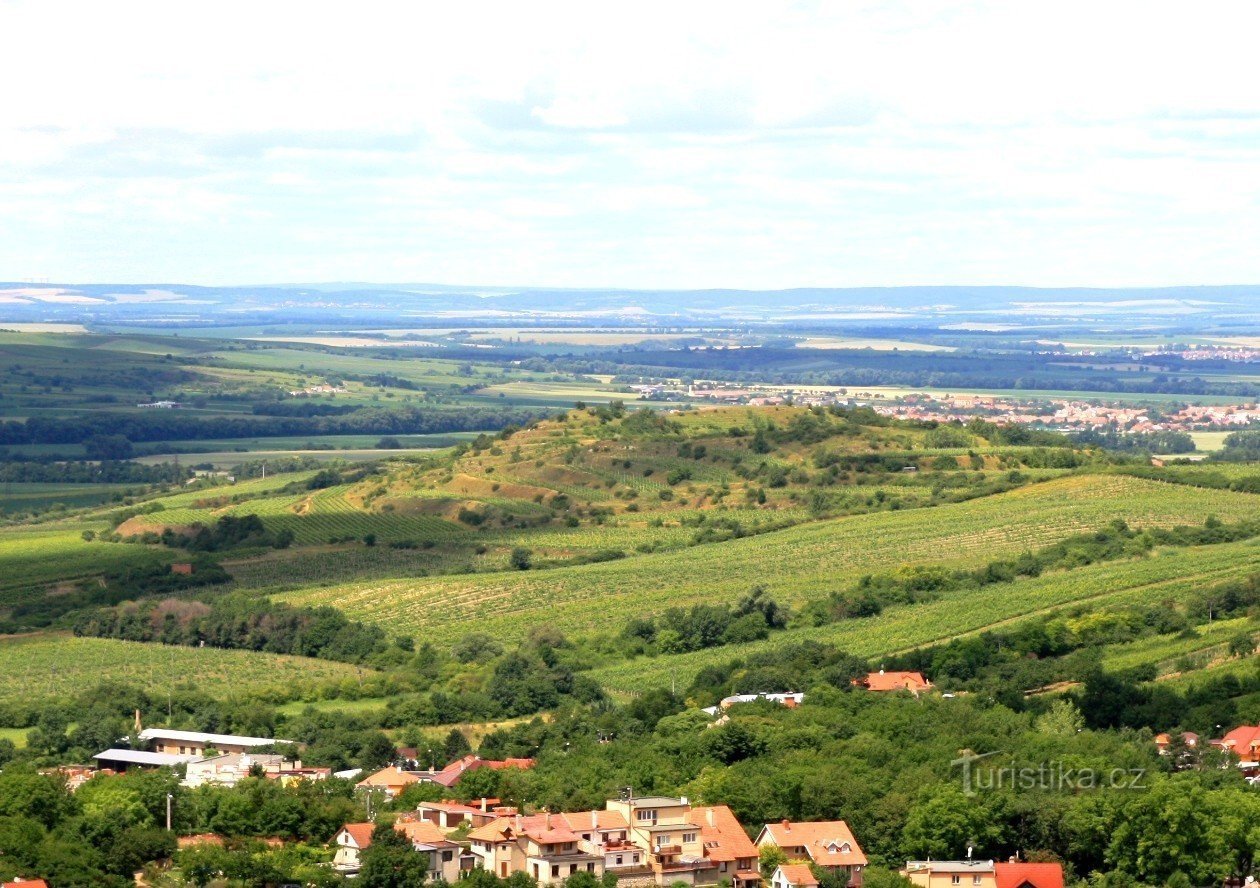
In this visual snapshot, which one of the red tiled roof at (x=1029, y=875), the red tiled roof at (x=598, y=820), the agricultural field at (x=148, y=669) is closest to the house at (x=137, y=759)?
the agricultural field at (x=148, y=669)

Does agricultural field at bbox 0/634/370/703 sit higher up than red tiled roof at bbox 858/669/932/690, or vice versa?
red tiled roof at bbox 858/669/932/690

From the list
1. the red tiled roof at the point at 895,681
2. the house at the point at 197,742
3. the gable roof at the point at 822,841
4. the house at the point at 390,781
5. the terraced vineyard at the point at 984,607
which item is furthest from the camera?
the terraced vineyard at the point at 984,607

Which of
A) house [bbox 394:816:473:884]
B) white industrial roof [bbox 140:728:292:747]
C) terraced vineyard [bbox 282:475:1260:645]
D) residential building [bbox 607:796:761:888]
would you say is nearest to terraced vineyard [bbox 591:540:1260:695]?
terraced vineyard [bbox 282:475:1260:645]

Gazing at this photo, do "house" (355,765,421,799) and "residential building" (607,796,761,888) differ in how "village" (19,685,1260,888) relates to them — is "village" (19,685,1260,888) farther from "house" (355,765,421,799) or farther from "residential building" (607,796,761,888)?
"house" (355,765,421,799)

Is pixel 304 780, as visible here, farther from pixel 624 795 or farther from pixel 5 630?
pixel 5 630

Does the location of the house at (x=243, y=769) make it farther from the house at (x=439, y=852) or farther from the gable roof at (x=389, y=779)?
the house at (x=439, y=852)

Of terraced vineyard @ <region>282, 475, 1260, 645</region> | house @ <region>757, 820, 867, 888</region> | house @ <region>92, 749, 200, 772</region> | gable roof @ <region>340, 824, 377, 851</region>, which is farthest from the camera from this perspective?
terraced vineyard @ <region>282, 475, 1260, 645</region>

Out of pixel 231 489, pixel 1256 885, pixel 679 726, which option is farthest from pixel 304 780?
pixel 231 489
